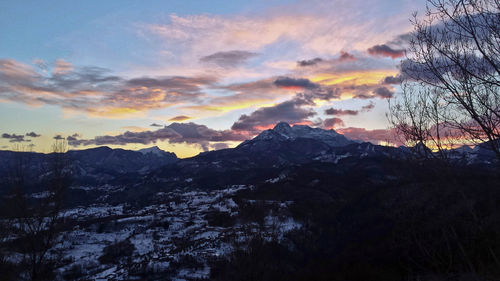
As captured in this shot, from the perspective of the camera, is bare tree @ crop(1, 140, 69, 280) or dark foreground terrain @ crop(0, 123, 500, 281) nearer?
dark foreground terrain @ crop(0, 123, 500, 281)

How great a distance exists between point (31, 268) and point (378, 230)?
17540cm

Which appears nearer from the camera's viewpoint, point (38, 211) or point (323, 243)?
point (38, 211)

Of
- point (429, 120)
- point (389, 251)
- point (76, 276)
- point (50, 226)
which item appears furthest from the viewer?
point (76, 276)

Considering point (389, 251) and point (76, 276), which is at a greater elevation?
point (389, 251)

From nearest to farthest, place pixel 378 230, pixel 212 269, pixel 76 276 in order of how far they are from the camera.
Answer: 1. pixel 212 269
2. pixel 76 276
3. pixel 378 230

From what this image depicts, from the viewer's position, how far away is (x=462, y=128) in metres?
13.0

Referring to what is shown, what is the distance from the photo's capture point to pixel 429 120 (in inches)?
727

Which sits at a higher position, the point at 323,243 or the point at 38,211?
the point at 38,211

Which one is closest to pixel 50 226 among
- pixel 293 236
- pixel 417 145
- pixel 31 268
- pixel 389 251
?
pixel 31 268

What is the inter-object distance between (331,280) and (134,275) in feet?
333

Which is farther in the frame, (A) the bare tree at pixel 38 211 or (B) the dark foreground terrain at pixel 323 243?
(A) the bare tree at pixel 38 211

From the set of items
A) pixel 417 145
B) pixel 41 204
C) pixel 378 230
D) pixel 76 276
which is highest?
pixel 417 145

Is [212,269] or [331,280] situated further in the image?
[212,269]

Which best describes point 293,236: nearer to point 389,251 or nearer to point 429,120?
point 389,251
